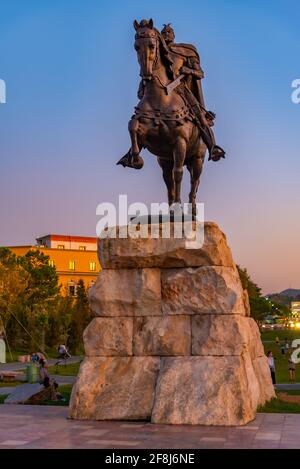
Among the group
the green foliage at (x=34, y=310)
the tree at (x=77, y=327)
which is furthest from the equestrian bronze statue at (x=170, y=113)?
the tree at (x=77, y=327)

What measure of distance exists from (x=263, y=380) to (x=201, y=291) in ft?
9.59

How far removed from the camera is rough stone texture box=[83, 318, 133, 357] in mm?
11289

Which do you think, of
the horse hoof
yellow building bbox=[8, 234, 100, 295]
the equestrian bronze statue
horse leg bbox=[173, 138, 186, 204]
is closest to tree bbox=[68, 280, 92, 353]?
yellow building bbox=[8, 234, 100, 295]

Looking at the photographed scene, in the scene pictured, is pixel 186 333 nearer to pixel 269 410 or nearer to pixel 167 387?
pixel 167 387

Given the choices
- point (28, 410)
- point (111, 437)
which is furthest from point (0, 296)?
point (111, 437)

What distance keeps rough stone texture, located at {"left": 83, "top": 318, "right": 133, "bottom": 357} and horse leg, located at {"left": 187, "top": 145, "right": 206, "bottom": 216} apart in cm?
304

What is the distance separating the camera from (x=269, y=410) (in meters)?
12.1

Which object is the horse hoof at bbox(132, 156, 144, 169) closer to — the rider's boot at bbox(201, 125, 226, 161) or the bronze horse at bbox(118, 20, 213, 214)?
the bronze horse at bbox(118, 20, 213, 214)

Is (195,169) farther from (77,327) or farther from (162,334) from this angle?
(77,327)

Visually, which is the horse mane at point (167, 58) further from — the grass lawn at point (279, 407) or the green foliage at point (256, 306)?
the green foliage at point (256, 306)

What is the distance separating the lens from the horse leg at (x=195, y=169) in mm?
13133

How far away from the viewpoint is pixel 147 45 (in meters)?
11.6

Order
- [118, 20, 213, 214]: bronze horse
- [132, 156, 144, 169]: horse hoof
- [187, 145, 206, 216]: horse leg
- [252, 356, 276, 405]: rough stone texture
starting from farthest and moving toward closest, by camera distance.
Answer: [187, 145, 206, 216]: horse leg < [252, 356, 276, 405]: rough stone texture < [132, 156, 144, 169]: horse hoof < [118, 20, 213, 214]: bronze horse

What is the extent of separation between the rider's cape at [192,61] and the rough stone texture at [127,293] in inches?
153
